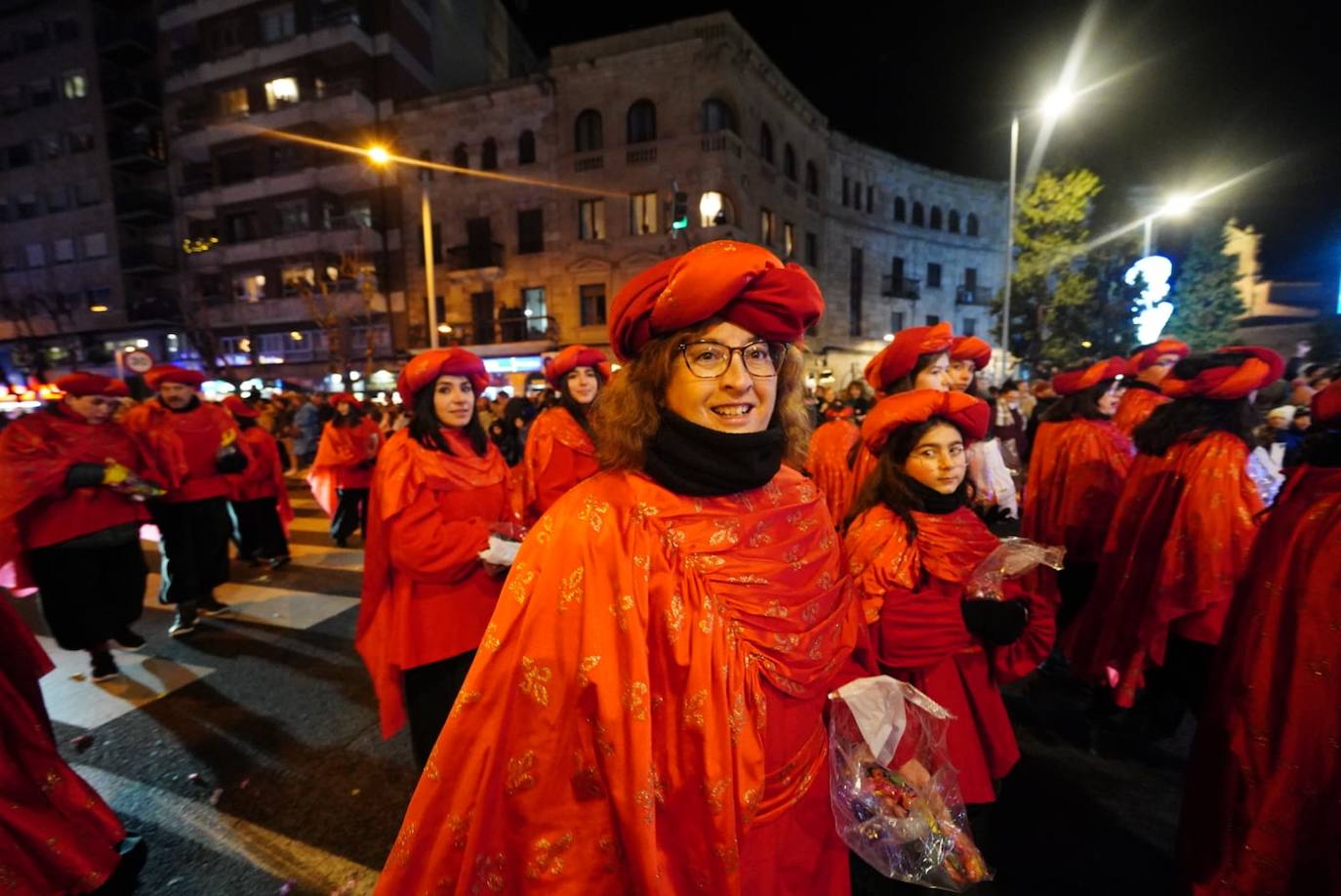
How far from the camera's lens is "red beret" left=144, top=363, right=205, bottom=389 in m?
5.39

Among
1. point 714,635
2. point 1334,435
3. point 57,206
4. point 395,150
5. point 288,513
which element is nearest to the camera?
point 714,635

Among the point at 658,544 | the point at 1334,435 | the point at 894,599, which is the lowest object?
the point at 894,599

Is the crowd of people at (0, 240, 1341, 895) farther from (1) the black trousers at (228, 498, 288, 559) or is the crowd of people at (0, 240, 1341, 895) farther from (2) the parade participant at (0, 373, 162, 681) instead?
(1) the black trousers at (228, 498, 288, 559)

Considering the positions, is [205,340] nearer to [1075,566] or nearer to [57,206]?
[57,206]

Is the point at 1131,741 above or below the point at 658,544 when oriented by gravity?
below

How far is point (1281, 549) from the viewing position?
6.39ft

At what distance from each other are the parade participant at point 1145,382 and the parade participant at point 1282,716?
13.0 feet

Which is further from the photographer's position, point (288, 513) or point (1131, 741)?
point (288, 513)


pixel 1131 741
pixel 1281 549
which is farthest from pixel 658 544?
pixel 1131 741

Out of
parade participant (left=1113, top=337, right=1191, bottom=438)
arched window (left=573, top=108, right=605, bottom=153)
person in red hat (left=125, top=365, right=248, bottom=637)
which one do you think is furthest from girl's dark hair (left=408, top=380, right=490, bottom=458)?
arched window (left=573, top=108, right=605, bottom=153)

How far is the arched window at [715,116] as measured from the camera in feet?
76.9

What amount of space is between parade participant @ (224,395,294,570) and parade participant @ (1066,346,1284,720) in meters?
8.31

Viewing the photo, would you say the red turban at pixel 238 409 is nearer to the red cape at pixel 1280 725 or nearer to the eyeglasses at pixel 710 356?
the eyeglasses at pixel 710 356

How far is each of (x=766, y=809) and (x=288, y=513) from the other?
768cm
